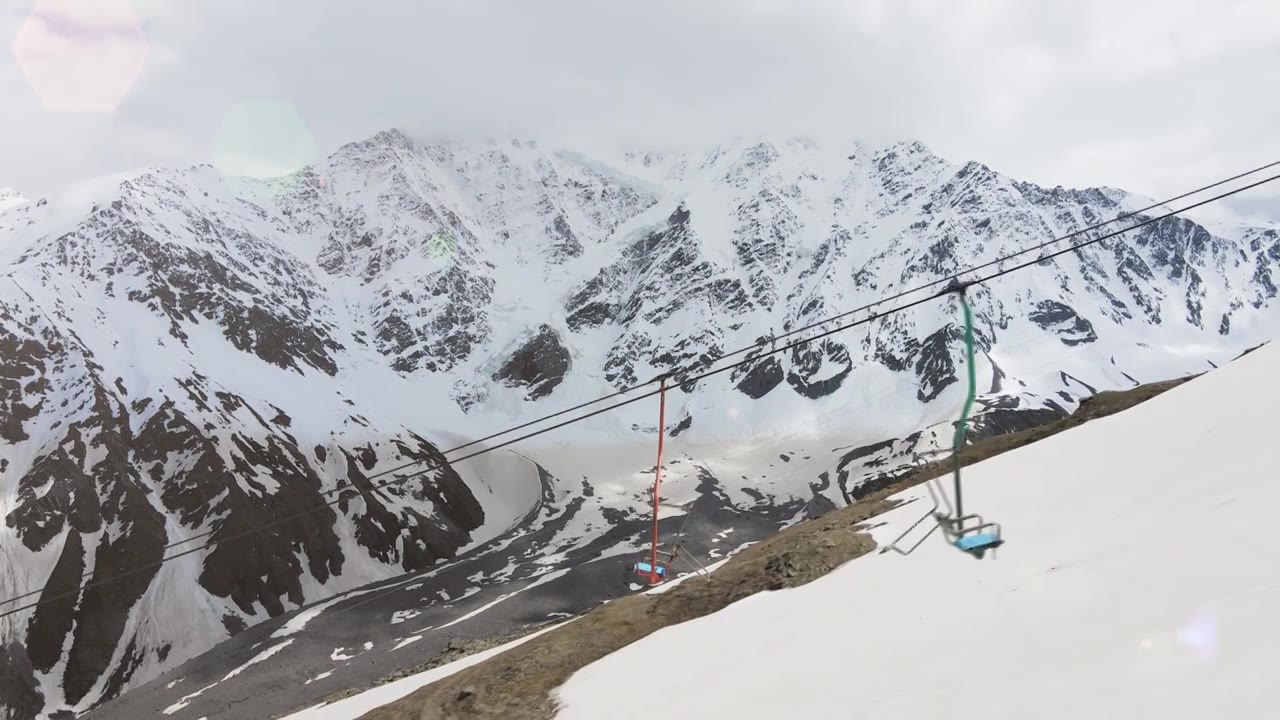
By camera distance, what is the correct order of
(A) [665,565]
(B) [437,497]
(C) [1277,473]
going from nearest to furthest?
(C) [1277,473] → (A) [665,565] → (B) [437,497]

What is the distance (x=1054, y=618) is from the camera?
9.92 metres

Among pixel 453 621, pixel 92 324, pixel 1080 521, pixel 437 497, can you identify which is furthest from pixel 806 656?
pixel 92 324

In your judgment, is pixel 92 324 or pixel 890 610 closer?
pixel 890 610

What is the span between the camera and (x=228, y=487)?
500 feet

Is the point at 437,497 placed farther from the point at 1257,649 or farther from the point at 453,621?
the point at 1257,649

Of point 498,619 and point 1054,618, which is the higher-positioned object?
point 1054,618

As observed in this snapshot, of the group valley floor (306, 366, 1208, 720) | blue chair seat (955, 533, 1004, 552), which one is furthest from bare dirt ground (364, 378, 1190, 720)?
blue chair seat (955, 533, 1004, 552)

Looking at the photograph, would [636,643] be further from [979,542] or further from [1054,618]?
[1054,618]

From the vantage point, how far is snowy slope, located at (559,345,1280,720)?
730 centimetres

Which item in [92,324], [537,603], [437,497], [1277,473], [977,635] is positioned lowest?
[537,603]

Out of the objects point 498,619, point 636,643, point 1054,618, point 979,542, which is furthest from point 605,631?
point 498,619

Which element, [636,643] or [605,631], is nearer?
[636,643]

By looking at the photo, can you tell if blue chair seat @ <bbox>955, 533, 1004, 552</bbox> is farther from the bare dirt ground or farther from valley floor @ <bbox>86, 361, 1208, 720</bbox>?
valley floor @ <bbox>86, 361, 1208, 720</bbox>

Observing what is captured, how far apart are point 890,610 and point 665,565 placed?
21.8 meters
